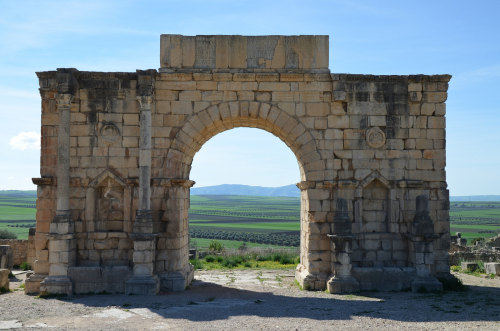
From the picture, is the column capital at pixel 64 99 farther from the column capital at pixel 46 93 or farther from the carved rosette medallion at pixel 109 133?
the carved rosette medallion at pixel 109 133

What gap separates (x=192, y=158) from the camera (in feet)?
41.0

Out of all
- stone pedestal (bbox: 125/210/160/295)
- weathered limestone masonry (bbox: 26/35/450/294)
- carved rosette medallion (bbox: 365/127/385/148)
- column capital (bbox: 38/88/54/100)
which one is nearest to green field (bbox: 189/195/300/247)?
weathered limestone masonry (bbox: 26/35/450/294)

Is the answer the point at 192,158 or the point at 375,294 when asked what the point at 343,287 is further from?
the point at 192,158

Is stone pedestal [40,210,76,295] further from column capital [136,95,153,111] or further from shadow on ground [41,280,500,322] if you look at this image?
column capital [136,95,153,111]

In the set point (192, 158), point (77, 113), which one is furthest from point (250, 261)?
point (77, 113)

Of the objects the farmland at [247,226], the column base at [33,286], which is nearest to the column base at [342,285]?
the column base at [33,286]

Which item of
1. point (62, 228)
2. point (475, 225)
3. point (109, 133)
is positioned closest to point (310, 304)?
point (62, 228)

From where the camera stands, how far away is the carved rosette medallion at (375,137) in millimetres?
11617

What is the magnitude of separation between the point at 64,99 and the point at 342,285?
8.02 metres

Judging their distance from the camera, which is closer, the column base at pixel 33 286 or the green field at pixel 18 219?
the column base at pixel 33 286

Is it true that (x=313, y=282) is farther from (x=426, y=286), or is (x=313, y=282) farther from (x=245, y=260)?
(x=245, y=260)

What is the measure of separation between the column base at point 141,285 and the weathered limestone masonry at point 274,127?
1.44ft

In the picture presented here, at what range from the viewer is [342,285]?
11.0m

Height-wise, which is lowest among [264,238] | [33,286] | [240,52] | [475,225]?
[475,225]
